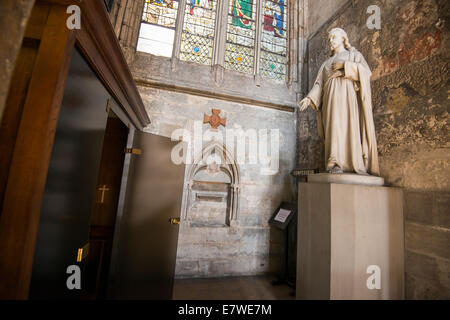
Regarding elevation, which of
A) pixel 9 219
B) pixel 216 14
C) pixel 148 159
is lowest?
pixel 9 219

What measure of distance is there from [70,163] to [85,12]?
767mm

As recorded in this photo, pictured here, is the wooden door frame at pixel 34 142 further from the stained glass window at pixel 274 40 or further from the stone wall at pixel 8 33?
the stained glass window at pixel 274 40

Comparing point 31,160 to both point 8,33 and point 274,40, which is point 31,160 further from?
point 274,40

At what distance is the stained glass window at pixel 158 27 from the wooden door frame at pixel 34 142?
3189 mm

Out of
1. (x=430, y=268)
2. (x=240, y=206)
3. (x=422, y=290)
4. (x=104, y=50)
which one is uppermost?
(x=104, y=50)

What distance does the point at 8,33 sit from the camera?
17.6 inches

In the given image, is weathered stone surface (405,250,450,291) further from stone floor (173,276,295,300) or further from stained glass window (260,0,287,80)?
stained glass window (260,0,287,80)

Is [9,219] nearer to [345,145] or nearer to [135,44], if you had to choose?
[345,145]

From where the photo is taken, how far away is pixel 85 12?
91 centimetres

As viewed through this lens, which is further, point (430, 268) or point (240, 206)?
point (240, 206)

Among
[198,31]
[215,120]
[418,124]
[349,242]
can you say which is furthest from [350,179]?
[198,31]

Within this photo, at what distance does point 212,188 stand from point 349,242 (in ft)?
7.72

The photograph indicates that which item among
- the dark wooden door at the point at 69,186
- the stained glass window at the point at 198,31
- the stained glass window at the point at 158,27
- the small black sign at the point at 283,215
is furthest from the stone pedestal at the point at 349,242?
the stained glass window at the point at 158,27
